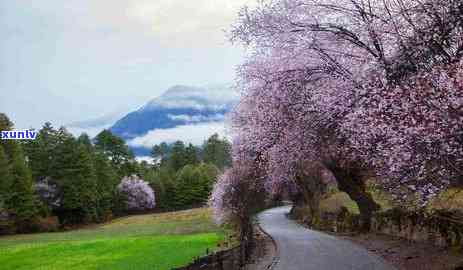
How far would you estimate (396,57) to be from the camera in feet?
48.2

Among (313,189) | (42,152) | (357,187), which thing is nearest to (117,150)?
(42,152)

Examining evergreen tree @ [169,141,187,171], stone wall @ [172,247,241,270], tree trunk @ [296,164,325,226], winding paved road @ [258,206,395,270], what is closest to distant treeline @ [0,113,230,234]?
tree trunk @ [296,164,325,226]

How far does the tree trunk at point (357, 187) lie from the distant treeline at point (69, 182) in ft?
89.3

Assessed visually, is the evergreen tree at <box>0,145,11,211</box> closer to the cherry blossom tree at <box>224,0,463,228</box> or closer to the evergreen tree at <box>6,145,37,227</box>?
the evergreen tree at <box>6,145,37,227</box>

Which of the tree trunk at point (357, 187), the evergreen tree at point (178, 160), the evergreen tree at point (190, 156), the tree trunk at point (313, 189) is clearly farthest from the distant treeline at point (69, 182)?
the tree trunk at point (357, 187)

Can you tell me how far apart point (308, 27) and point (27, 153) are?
81680 mm

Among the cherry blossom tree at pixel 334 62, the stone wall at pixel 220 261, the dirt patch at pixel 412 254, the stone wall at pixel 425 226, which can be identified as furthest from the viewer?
the stone wall at pixel 425 226

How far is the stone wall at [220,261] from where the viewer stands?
48.4 ft

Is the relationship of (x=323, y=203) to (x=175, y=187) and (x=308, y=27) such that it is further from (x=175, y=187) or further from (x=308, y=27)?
(x=175, y=187)

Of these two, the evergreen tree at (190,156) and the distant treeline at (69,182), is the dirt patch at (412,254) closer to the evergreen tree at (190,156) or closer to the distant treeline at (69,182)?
the distant treeline at (69,182)

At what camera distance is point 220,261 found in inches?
653

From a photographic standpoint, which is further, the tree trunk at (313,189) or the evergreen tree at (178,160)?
the evergreen tree at (178,160)

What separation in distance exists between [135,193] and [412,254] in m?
90.5

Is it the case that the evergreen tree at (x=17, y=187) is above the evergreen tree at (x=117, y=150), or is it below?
below
